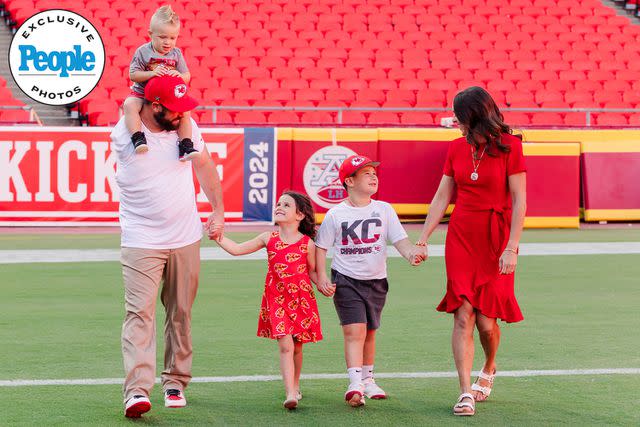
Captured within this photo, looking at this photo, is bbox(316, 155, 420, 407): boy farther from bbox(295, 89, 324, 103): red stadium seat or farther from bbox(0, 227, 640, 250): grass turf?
bbox(295, 89, 324, 103): red stadium seat

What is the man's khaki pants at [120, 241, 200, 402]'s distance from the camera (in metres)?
5.04

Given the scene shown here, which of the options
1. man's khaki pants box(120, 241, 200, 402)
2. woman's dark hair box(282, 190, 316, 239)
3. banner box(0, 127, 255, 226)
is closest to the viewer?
man's khaki pants box(120, 241, 200, 402)

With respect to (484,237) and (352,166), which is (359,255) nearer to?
(352,166)

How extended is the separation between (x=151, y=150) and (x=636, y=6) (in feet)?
74.6

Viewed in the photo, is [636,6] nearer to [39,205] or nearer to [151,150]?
[39,205]

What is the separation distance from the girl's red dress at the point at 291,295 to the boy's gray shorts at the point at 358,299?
→ 146mm

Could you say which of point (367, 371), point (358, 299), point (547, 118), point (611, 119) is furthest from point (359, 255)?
point (611, 119)

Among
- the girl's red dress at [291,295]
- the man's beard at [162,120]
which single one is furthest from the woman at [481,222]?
the man's beard at [162,120]

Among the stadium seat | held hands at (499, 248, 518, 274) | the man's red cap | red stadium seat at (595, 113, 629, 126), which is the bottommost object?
held hands at (499, 248, 518, 274)

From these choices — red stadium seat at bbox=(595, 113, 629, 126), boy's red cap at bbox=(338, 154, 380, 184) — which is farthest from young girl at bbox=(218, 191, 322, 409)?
red stadium seat at bbox=(595, 113, 629, 126)

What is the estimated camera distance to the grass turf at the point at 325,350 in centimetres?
523

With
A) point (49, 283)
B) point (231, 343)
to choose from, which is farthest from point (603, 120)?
point (231, 343)

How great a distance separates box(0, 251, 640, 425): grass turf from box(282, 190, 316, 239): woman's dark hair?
34.3 inches

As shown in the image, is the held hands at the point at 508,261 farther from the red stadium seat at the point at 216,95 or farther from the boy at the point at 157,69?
the red stadium seat at the point at 216,95
